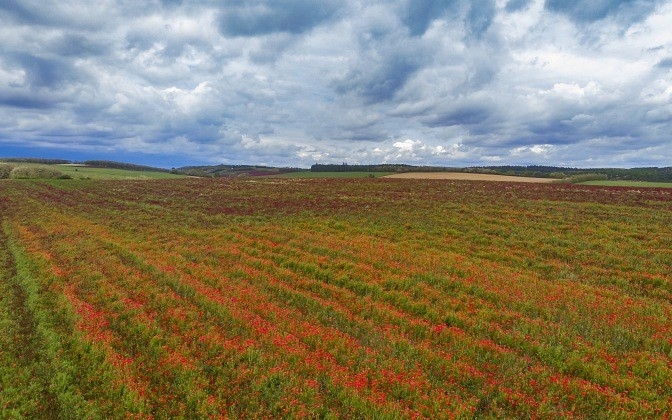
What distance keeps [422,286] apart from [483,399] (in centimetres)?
666

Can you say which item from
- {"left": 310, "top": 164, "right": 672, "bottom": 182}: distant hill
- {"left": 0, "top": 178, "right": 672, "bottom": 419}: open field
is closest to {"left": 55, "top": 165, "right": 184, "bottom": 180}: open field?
{"left": 310, "top": 164, "right": 672, "bottom": 182}: distant hill

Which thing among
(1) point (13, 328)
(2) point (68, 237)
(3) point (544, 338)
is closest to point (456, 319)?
(3) point (544, 338)

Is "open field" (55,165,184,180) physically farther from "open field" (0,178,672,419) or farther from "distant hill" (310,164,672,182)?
"open field" (0,178,672,419)

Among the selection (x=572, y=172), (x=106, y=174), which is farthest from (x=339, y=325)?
(x=572, y=172)

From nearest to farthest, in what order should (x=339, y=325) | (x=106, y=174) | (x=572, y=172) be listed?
(x=339, y=325) → (x=106, y=174) → (x=572, y=172)

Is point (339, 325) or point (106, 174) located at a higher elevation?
point (106, 174)

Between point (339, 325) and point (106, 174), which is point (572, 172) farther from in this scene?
point (106, 174)

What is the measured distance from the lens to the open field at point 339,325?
7672 millimetres

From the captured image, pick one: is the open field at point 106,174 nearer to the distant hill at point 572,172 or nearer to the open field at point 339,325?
Result: the distant hill at point 572,172

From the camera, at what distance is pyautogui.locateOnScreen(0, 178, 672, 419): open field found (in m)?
7.67

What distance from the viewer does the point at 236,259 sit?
61.1 feet

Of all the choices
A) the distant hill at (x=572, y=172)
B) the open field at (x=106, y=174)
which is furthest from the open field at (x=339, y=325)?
the open field at (x=106, y=174)

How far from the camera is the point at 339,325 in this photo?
36.9 feet

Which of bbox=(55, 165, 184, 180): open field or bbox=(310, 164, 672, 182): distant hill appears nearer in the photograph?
bbox=(310, 164, 672, 182): distant hill
